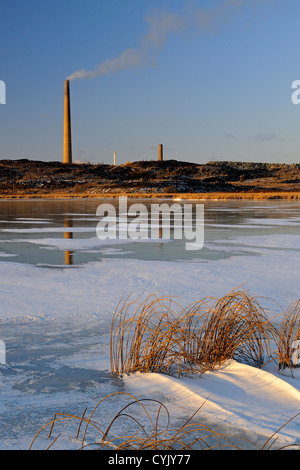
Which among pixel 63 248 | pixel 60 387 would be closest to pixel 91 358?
pixel 60 387

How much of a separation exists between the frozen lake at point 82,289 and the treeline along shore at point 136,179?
45.1 m

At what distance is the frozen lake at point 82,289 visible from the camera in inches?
137

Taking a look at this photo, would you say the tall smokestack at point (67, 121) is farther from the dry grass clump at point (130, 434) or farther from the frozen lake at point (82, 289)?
the dry grass clump at point (130, 434)

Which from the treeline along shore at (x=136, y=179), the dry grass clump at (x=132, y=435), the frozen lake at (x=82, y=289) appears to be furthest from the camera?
the treeline along shore at (x=136, y=179)

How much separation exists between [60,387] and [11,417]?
0.55 metres

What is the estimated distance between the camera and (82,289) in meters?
7.05

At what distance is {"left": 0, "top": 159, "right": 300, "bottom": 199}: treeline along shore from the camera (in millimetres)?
70356

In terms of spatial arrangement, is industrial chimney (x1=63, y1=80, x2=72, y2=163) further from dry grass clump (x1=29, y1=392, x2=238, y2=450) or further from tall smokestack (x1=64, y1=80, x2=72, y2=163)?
dry grass clump (x1=29, y1=392, x2=238, y2=450)

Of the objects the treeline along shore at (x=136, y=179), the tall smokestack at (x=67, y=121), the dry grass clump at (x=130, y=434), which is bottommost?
the dry grass clump at (x=130, y=434)

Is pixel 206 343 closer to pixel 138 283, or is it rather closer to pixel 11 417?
pixel 11 417

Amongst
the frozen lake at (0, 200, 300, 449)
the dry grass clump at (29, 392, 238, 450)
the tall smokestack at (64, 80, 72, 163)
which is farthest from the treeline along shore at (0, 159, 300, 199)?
the dry grass clump at (29, 392, 238, 450)

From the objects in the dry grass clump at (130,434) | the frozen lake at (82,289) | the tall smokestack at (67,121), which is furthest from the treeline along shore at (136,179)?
the dry grass clump at (130,434)

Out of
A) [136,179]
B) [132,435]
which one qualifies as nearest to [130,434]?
[132,435]

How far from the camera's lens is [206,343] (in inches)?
169
